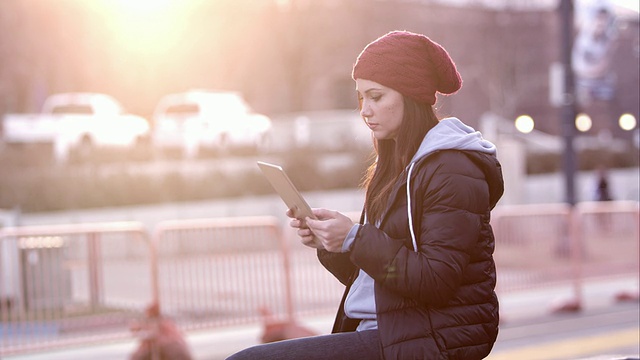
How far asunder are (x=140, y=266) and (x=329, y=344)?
717 centimetres

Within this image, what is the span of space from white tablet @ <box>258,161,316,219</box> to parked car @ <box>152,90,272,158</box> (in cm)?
2418

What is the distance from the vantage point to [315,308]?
10047 mm

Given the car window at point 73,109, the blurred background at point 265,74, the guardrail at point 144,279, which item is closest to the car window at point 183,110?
the blurred background at point 265,74

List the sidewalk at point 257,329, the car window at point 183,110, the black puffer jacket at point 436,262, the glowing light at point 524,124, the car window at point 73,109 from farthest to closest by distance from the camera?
1. the glowing light at point 524,124
2. the car window at point 183,110
3. the car window at point 73,109
4. the sidewalk at point 257,329
5. the black puffer jacket at point 436,262

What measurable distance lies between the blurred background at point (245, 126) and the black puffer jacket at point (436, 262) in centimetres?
632

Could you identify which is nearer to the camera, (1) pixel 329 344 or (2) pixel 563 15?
(1) pixel 329 344

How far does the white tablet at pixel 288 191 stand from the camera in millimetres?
2811

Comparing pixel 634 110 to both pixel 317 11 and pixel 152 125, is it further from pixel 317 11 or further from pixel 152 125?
pixel 152 125

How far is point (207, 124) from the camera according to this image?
94.6ft

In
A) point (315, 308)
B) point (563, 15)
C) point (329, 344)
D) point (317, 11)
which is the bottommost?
point (315, 308)

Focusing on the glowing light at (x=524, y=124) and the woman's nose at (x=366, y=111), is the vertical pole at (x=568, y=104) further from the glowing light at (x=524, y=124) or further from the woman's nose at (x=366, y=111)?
the glowing light at (x=524, y=124)

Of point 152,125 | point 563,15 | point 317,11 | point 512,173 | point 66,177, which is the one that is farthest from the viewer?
point 317,11

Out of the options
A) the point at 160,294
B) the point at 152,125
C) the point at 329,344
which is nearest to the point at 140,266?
Result: the point at 160,294

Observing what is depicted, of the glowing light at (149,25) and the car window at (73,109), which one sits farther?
the glowing light at (149,25)
